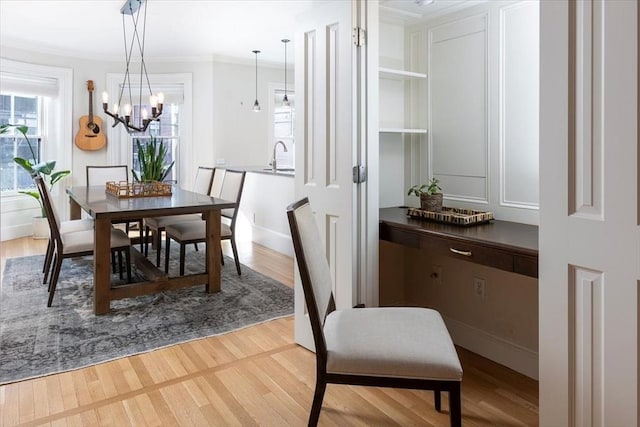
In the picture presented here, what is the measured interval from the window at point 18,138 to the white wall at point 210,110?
0.39 meters

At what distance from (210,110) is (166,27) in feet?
5.38

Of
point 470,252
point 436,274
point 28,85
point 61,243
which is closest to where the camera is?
point 470,252

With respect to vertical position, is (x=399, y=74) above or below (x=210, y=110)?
below

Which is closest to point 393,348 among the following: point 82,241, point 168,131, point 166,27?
point 82,241

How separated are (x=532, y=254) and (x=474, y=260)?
0.31 meters

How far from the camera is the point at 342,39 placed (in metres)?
2.34

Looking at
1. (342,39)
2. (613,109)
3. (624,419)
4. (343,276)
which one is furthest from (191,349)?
(613,109)

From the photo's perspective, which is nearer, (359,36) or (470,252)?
(470,252)

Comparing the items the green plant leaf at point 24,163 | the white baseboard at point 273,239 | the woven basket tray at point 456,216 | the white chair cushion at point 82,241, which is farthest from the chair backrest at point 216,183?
the woven basket tray at point 456,216

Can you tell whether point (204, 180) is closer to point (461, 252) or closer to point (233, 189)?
point (233, 189)

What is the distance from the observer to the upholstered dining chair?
1.55 m

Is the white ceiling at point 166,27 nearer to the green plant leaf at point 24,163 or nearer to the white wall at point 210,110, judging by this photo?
the white wall at point 210,110

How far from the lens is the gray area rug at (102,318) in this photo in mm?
2613

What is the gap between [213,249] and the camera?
3.75 m
